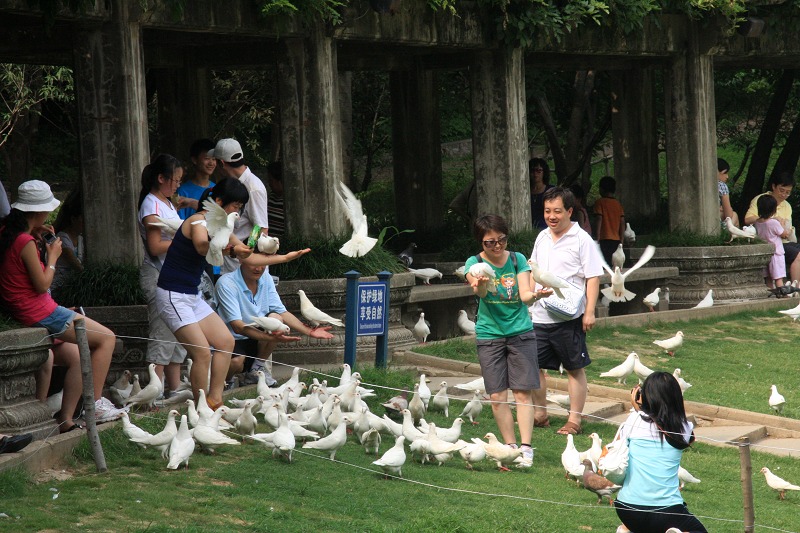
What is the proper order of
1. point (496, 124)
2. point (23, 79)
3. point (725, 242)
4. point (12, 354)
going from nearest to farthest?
point (12, 354)
point (496, 124)
point (725, 242)
point (23, 79)

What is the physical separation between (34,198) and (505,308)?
3.16 meters

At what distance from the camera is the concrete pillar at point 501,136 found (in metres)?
14.5

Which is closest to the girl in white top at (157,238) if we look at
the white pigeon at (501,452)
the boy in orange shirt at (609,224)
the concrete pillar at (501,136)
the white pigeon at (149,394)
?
the white pigeon at (149,394)

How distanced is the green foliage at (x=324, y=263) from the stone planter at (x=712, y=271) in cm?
563

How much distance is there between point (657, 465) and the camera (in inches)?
244

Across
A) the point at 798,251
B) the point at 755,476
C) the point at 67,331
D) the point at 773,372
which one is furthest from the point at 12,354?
the point at 798,251

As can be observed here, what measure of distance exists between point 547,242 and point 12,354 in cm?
392

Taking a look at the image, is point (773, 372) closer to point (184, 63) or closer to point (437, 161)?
point (437, 161)

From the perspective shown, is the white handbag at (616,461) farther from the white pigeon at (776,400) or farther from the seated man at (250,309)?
the white pigeon at (776,400)

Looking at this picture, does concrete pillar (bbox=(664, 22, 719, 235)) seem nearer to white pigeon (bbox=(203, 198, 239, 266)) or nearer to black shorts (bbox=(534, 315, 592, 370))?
black shorts (bbox=(534, 315, 592, 370))

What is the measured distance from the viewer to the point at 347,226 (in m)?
12.7

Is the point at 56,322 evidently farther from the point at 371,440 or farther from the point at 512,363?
the point at 512,363

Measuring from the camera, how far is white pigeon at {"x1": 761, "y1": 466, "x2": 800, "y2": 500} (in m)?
7.98

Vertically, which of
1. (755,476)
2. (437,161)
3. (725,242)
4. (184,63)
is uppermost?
(184,63)
